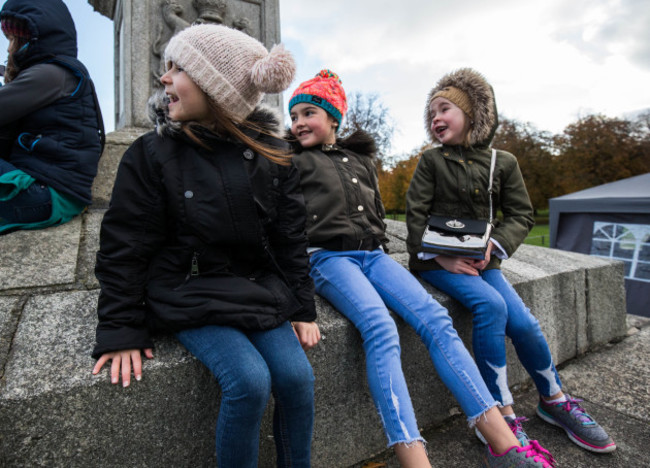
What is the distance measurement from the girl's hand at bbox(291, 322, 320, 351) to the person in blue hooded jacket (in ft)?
5.39

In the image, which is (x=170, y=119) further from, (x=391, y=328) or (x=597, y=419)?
(x=597, y=419)

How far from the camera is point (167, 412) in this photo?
1.32 meters

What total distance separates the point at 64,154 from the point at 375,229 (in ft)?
5.89

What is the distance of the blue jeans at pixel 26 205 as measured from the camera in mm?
2073

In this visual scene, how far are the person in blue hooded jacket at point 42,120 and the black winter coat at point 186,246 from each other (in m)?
1.14

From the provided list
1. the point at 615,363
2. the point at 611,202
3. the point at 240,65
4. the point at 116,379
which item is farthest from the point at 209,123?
the point at 611,202

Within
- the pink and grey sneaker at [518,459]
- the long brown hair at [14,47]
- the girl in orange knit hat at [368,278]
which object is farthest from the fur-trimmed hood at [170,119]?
the pink and grey sneaker at [518,459]

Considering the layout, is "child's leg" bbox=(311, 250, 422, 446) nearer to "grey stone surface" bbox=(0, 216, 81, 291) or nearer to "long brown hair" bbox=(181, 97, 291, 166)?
"long brown hair" bbox=(181, 97, 291, 166)

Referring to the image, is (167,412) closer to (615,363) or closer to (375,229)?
(375,229)

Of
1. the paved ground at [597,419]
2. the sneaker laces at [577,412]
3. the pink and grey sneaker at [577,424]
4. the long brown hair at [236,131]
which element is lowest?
the paved ground at [597,419]

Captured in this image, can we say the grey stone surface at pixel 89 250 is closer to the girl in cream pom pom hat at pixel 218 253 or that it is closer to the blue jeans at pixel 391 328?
the girl in cream pom pom hat at pixel 218 253

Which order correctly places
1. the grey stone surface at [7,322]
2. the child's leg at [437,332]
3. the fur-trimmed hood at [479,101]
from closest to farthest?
1. the grey stone surface at [7,322]
2. the child's leg at [437,332]
3. the fur-trimmed hood at [479,101]

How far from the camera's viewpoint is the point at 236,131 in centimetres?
150

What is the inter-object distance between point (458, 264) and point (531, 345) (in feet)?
1.72
